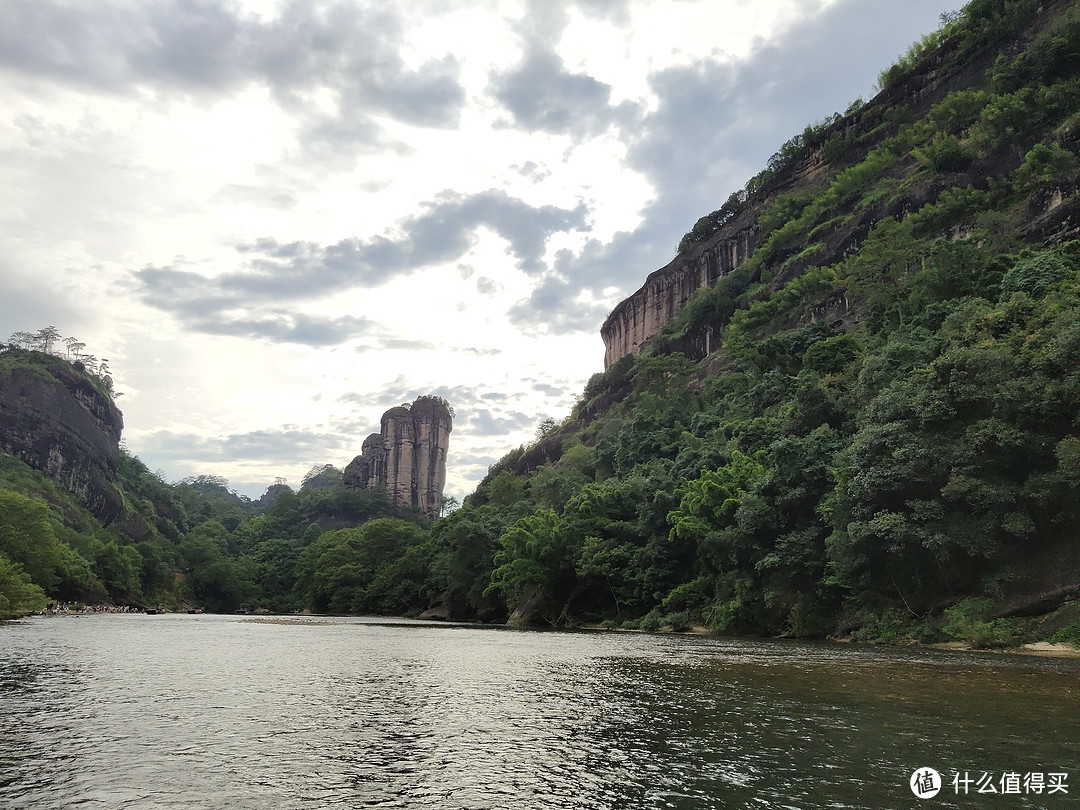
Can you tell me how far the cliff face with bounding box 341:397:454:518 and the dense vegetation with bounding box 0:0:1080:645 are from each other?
46586 mm

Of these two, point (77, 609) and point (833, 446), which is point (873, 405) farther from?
point (77, 609)

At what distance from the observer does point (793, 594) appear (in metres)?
36.0

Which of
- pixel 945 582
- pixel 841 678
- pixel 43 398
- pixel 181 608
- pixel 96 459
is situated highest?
pixel 43 398

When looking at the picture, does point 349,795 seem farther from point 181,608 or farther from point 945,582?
point 181,608

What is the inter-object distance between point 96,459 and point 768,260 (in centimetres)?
10351

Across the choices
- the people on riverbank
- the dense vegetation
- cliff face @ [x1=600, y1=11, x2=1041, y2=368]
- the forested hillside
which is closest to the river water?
the forested hillside

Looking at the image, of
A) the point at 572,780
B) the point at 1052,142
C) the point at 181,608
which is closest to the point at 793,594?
the point at 572,780

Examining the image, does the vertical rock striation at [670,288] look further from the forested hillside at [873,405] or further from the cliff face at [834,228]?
the forested hillside at [873,405]

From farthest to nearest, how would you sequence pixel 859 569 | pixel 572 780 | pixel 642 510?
1. pixel 642 510
2. pixel 859 569
3. pixel 572 780

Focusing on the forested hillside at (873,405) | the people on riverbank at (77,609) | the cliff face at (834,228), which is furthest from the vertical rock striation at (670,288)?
the people on riverbank at (77,609)

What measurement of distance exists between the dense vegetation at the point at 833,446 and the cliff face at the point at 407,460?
153 ft

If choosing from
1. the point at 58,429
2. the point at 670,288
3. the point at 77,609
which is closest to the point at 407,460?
the point at 58,429

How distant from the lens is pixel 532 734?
11.3 meters

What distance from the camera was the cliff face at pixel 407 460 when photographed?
525 feet
